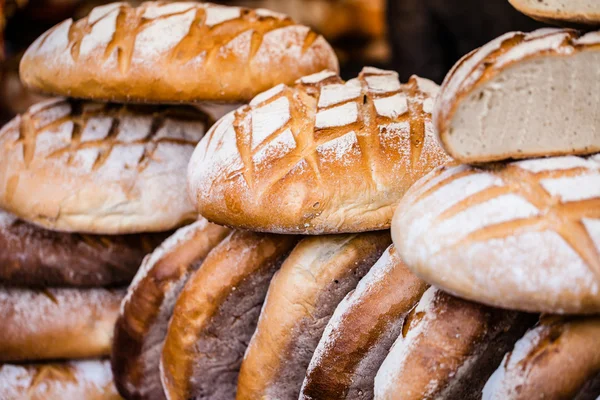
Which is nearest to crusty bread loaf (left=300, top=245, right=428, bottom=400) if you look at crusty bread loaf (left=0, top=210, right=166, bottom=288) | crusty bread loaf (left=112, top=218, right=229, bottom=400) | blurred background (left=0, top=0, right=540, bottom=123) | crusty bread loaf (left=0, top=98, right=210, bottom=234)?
crusty bread loaf (left=112, top=218, right=229, bottom=400)

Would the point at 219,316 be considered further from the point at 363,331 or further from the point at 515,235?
the point at 515,235

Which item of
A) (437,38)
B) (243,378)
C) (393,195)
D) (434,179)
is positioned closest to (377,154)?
(393,195)

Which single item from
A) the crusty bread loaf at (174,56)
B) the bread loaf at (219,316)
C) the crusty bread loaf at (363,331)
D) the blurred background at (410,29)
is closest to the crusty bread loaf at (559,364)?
the crusty bread loaf at (363,331)

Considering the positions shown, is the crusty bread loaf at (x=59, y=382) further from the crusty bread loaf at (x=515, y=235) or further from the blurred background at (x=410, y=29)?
the blurred background at (x=410, y=29)

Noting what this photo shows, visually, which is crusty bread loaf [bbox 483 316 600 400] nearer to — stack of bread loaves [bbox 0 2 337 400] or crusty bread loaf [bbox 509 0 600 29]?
crusty bread loaf [bbox 509 0 600 29]

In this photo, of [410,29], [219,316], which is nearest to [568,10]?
[219,316]

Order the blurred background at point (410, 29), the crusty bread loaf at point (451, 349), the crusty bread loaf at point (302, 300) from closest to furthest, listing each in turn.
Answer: the crusty bread loaf at point (451, 349)
the crusty bread loaf at point (302, 300)
the blurred background at point (410, 29)
